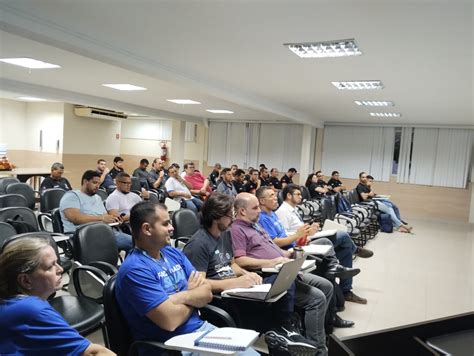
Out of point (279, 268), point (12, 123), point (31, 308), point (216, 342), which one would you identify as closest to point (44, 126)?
point (12, 123)

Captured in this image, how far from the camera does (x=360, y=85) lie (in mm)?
5750

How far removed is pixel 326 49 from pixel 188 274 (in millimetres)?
3058

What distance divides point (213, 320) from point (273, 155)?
10472 mm

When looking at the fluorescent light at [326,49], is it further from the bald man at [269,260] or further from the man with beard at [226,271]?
the man with beard at [226,271]

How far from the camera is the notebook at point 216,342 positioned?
139cm

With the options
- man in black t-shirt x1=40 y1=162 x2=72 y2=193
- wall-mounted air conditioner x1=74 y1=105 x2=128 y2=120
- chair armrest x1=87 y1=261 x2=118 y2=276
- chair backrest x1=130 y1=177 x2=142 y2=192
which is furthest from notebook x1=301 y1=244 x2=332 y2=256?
wall-mounted air conditioner x1=74 y1=105 x2=128 y2=120

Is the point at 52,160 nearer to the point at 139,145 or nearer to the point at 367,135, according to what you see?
the point at 139,145

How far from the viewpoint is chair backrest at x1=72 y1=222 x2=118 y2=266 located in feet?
8.63

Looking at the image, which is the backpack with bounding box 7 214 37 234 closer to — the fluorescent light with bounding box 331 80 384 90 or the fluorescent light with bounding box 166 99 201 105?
the fluorescent light with bounding box 331 80 384 90

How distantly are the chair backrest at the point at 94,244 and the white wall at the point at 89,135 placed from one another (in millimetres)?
8960

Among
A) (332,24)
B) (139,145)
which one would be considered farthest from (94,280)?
(139,145)

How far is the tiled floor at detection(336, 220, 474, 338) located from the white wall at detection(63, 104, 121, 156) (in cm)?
895

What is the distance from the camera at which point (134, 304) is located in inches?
62.1

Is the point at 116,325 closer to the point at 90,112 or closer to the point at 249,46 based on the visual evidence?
the point at 249,46
